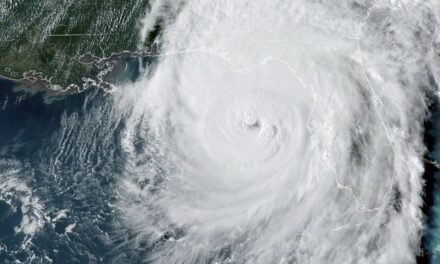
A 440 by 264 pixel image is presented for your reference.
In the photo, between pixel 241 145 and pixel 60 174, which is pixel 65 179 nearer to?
pixel 60 174

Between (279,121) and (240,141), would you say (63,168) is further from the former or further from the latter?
(279,121)

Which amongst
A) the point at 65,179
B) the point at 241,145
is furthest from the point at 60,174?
the point at 241,145

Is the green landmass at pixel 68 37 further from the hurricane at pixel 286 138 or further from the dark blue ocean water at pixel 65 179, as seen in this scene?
→ the hurricane at pixel 286 138

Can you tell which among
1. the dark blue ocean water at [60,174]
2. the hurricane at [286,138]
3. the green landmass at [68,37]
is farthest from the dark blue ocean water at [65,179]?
the green landmass at [68,37]

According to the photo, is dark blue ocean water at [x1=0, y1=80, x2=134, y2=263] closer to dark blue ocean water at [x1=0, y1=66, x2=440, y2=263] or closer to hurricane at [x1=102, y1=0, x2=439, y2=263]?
dark blue ocean water at [x1=0, y1=66, x2=440, y2=263]

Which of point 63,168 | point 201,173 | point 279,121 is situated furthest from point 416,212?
point 63,168
